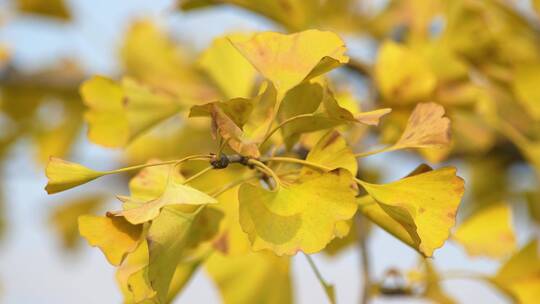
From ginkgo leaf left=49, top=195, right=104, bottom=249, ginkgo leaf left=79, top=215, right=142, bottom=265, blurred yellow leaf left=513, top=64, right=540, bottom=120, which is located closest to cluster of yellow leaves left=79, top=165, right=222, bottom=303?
ginkgo leaf left=79, top=215, right=142, bottom=265

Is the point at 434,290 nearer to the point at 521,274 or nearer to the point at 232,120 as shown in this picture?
the point at 521,274

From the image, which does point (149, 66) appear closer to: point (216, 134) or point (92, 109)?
point (92, 109)

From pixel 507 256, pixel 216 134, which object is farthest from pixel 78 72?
pixel 216 134

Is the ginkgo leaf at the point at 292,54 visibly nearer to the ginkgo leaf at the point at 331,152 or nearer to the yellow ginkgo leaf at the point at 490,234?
the ginkgo leaf at the point at 331,152

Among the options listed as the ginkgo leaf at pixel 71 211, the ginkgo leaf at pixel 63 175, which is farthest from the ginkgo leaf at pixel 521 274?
the ginkgo leaf at pixel 71 211

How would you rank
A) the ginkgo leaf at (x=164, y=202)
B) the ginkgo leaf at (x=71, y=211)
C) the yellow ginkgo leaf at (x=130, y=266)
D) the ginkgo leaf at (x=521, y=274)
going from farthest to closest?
the ginkgo leaf at (x=71, y=211) → the ginkgo leaf at (x=521, y=274) → the yellow ginkgo leaf at (x=130, y=266) → the ginkgo leaf at (x=164, y=202)

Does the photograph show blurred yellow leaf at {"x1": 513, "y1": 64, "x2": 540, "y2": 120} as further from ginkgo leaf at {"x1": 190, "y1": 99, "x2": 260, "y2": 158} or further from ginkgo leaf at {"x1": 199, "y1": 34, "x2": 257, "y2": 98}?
ginkgo leaf at {"x1": 190, "y1": 99, "x2": 260, "y2": 158}
